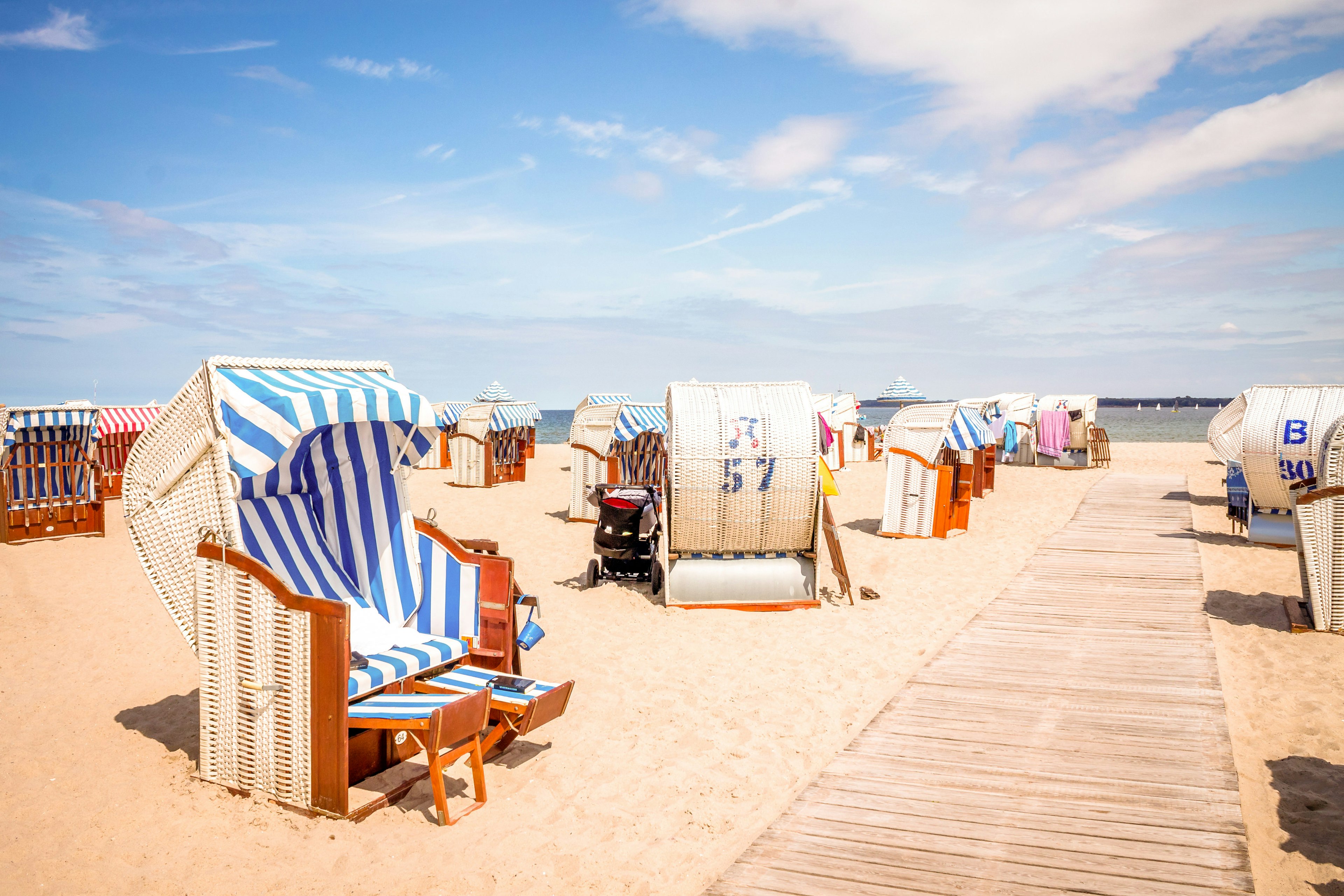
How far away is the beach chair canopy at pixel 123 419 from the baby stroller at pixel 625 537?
17.2 meters

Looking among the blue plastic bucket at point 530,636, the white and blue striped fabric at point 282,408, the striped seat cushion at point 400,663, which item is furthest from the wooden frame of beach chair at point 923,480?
the white and blue striped fabric at point 282,408

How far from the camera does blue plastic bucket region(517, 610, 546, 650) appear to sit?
6.00 metres

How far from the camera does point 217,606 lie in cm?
491

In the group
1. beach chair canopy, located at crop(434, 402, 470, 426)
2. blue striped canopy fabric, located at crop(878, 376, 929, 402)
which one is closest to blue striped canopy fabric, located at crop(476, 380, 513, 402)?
beach chair canopy, located at crop(434, 402, 470, 426)

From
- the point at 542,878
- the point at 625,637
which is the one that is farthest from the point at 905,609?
the point at 542,878

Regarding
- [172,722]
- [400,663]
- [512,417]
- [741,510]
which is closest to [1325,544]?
[741,510]

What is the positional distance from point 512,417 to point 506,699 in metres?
21.1

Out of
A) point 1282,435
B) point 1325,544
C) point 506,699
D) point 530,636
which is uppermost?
point 1282,435

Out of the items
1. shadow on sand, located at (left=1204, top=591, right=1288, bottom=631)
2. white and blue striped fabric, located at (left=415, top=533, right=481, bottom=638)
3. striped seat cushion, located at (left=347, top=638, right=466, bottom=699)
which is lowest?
shadow on sand, located at (left=1204, top=591, right=1288, bottom=631)

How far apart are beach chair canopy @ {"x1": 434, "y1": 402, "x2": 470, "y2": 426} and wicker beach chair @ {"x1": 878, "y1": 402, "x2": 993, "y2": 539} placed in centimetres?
1969

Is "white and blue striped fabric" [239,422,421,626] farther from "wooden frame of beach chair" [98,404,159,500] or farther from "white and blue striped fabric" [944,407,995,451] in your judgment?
"wooden frame of beach chair" [98,404,159,500]

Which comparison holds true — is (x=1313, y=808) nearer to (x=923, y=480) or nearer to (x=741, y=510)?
(x=741, y=510)

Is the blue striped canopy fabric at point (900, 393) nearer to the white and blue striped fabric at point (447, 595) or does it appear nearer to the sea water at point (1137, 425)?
the sea water at point (1137, 425)

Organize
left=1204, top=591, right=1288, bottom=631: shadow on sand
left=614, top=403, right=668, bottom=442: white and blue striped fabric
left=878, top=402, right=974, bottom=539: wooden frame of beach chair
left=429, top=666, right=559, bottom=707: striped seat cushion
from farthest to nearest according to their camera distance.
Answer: left=614, top=403, right=668, bottom=442: white and blue striped fabric
left=878, top=402, right=974, bottom=539: wooden frame of beach chair
left=1204, top=591, right=1288, bottom=631: shadow on sand
left=429, top=666, right=559, bottom=707: striped seat cushion
